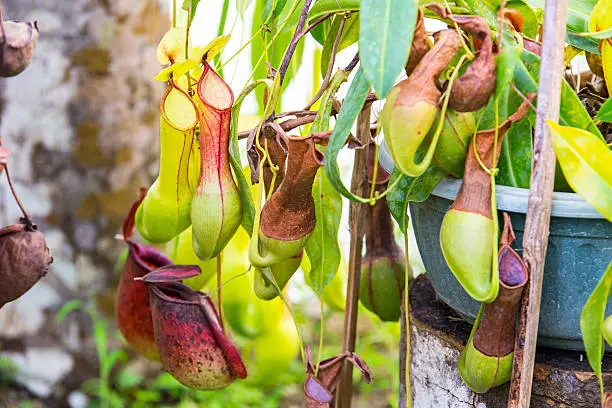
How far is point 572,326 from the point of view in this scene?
61 centimetres

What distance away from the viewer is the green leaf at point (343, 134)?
1.78ft

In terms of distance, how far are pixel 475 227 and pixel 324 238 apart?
192 mm

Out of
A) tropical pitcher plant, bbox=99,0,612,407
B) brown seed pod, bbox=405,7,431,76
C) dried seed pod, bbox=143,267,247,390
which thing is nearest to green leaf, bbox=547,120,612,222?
tropical pitcher plant, bbox=99,0,612,407

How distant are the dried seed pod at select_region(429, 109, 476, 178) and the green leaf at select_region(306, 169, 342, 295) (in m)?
0.14

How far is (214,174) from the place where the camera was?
659mm

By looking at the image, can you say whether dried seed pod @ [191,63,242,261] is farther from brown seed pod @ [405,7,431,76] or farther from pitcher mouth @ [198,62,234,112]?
brown seed pod @ [405,7,431,76]

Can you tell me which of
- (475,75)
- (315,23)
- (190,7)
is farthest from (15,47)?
(475,75)

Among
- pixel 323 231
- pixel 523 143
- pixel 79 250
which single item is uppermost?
pixel 523 143

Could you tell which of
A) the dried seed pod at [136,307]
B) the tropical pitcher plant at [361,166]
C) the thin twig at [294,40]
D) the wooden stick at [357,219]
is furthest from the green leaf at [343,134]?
the dried seed pod at [136,307]

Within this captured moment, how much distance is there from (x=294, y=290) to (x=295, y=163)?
155cm

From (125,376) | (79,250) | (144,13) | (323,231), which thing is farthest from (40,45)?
(323,231)

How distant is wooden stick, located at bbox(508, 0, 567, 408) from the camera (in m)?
0.52

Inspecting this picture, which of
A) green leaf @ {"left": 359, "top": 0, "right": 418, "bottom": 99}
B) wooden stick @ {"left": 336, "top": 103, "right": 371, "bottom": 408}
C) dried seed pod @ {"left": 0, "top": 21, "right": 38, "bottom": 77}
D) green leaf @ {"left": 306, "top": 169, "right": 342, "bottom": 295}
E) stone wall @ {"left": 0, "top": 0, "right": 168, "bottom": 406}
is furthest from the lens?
stone wall @ {"left": 0, "top": 0, "right": 168, "bottom": 406}

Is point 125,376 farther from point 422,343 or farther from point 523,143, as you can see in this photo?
point 523,143
